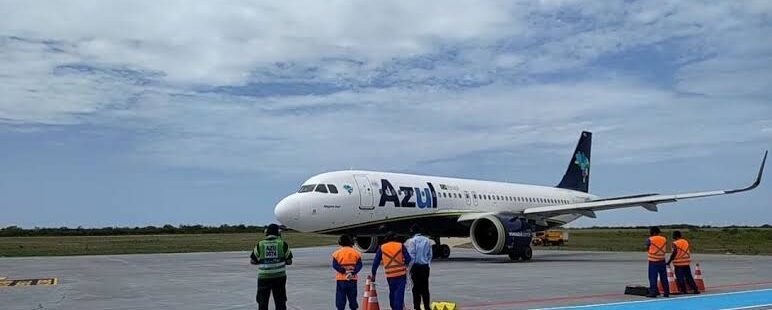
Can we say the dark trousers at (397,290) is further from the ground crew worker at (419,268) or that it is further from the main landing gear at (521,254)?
the main landing gear at (521,254)

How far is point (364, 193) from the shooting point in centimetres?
2561

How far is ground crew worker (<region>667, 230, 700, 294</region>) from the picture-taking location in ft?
49.6

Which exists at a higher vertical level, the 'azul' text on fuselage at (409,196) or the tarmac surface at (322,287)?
the 'azul' text on fuselage at (409,196)

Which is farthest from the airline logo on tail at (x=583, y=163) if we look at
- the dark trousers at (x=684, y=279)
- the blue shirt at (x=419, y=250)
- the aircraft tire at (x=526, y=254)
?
the blue shirt at (x=419, y=250)

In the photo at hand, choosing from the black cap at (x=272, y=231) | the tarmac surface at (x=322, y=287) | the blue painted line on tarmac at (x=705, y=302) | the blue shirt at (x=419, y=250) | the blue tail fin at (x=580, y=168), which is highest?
the blue tail fin at (x=580, y=168)

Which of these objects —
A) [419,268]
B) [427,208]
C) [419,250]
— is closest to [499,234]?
[427,208]

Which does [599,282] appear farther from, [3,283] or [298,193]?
[3,283]

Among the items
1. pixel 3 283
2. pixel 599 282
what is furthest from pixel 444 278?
pixel 3 283

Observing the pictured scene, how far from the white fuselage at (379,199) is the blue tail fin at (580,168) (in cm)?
874

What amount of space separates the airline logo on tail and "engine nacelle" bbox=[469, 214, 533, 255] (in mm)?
14202

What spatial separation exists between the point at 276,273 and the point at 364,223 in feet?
48.8

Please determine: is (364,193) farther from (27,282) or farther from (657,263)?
(657,263)

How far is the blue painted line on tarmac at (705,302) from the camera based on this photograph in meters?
12.7

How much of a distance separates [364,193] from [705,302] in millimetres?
13754
